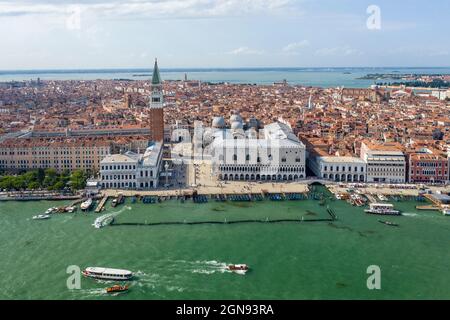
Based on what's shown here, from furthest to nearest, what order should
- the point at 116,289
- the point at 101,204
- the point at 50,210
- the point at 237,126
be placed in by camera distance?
the point at 237,126, the point at 101,204, the point at 50,210, the point at 116,289

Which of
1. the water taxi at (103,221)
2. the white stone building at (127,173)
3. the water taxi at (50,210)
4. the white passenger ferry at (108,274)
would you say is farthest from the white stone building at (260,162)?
the white passenger ferry at (108,274)

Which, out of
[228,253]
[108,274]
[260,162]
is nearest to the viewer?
[108,274]

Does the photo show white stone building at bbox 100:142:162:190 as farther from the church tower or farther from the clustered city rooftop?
the church tower

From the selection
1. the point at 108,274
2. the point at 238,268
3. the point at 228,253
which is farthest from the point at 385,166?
the point at 108,274

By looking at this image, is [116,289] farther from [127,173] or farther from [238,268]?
[127,173]

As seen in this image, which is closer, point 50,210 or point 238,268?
point 238,268

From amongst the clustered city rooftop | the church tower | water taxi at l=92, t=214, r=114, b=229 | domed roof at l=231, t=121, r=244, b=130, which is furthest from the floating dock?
domed roof at l=231, t=121, r=244, b=130
